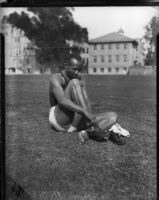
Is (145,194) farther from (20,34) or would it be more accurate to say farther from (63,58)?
(20,34)

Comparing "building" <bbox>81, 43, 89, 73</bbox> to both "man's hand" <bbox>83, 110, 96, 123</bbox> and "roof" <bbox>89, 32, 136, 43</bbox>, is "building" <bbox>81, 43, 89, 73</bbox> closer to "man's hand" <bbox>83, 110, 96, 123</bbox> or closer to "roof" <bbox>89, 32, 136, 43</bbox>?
"roof" <bbox>89, 32, 136, 43</bbox>

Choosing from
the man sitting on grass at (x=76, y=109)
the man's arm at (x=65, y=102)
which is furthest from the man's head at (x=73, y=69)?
the man's arm at (x=65, y=102)

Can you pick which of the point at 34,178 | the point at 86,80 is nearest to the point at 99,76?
the point at 86,80

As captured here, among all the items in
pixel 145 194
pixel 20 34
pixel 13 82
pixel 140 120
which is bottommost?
pixel 145 194

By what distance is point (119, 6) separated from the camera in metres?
Result: 2.81

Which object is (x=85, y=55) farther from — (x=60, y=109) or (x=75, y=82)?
(x=60, y=109)

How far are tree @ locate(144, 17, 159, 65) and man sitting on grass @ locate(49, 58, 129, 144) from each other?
47cm

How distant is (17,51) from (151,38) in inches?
Result: 37.4

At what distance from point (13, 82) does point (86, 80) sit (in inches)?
20.7

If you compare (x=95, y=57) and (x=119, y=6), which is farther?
(x=95, y=57)

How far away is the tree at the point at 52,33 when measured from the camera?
291cm

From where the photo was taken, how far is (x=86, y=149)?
2.93 metres

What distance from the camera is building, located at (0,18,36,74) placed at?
290cm

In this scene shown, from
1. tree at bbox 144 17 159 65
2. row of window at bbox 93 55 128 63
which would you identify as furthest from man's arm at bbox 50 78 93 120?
tree at bbox 144 17 159 65
